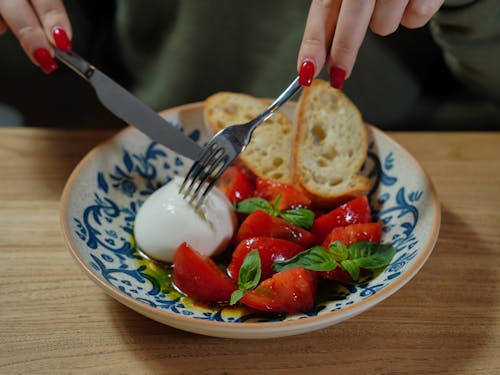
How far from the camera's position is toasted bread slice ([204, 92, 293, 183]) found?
1255mm

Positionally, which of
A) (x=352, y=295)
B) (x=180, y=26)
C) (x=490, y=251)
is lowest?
(x=490, y=251)

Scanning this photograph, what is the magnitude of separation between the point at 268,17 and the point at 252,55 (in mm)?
118

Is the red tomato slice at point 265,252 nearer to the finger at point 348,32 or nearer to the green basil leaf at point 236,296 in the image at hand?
the green basil leaf at point 236,296

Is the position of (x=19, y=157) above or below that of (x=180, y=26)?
below

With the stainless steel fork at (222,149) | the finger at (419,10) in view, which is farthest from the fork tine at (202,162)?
the finger at (419,10)

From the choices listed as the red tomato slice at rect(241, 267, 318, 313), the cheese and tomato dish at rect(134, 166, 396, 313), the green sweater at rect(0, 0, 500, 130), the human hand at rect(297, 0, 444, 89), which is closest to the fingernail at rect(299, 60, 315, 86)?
the human hand at rect(297, 0, 444, 89)

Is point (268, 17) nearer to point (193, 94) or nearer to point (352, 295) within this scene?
point (193, 94)

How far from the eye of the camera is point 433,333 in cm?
95

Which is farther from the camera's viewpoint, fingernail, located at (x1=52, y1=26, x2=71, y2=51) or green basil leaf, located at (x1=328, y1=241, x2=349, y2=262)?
fingernail, located at (x1=52, y1=26, x2=71, y2=51)

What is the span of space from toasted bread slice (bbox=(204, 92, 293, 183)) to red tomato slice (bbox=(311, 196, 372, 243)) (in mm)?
170

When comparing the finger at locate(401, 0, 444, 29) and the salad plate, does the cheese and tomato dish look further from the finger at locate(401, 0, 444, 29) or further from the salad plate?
the finger at locate(401, 0, 444, 29)

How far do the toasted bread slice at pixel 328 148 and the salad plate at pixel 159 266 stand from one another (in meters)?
0.06

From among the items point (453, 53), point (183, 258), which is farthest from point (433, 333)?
point (453, 53)

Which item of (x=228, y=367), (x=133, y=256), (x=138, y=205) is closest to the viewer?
(x=228, y=367)
